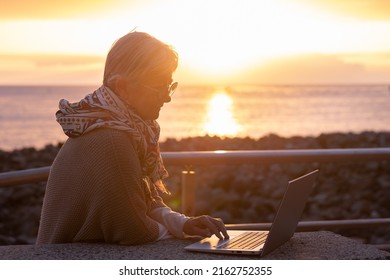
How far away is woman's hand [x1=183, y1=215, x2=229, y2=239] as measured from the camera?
278 cm

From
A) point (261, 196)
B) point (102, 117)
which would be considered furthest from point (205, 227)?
point (261, 196)

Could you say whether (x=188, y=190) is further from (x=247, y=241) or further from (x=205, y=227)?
(x=247, y=241)

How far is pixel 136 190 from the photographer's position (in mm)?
2670

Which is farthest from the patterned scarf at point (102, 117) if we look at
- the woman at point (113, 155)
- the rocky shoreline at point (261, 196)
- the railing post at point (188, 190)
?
the rocky shoreline at point (261, 196)

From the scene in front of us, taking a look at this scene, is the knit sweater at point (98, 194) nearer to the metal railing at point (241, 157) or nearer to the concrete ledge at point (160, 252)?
the concrete ledge at point (160, 252)

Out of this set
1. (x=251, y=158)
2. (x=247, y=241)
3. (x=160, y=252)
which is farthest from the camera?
(x=251, y=158)

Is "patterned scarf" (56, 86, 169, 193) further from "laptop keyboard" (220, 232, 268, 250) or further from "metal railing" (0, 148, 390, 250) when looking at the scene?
"metal railing" (0, 148, 390, 250)

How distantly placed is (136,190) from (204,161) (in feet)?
4.90

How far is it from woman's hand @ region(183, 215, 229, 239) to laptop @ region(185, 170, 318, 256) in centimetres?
3

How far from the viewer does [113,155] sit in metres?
2.65

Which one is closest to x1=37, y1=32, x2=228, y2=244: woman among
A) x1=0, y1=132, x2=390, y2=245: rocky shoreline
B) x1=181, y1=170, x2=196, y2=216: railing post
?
x1=181, y1=170, x2=196, y2=216: railing post

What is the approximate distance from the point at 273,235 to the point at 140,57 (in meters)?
0.70

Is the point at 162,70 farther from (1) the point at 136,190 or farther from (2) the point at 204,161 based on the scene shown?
(2) the point at 204,161
